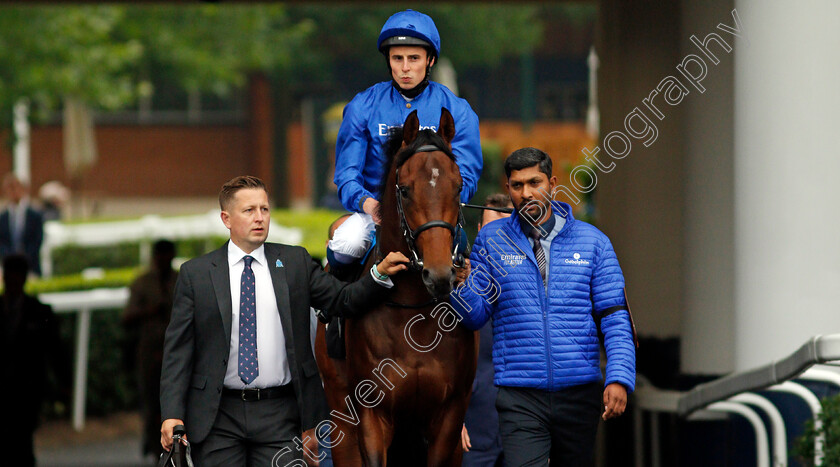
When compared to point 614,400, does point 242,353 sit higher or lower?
higher

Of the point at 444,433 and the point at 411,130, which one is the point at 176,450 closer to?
the point at 444,433

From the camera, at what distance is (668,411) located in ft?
27.1

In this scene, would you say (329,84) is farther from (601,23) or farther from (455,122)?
(455,122)

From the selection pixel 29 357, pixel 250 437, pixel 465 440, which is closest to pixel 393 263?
pixel 250 437

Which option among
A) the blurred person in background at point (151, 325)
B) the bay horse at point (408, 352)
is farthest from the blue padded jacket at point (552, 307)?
the blurred person in background at point (151, 325)

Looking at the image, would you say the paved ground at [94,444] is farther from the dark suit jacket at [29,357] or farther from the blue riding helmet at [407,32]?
the blue riding helmet at [407,32]

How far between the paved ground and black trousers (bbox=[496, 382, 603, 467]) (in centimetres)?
629

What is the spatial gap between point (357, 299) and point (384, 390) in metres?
0.41

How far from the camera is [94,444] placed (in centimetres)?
1175

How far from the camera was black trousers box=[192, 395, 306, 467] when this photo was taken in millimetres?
5078

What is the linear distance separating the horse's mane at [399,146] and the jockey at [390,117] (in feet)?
0.46

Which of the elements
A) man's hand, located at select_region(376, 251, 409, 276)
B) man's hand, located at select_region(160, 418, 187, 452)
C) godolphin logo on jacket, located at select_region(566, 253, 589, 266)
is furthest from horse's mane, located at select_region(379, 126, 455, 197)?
man's hand, located at select_region(160, 418, 187, 452)

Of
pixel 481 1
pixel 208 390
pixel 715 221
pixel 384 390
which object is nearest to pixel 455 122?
pixel 384 390

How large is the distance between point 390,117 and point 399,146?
324mm
